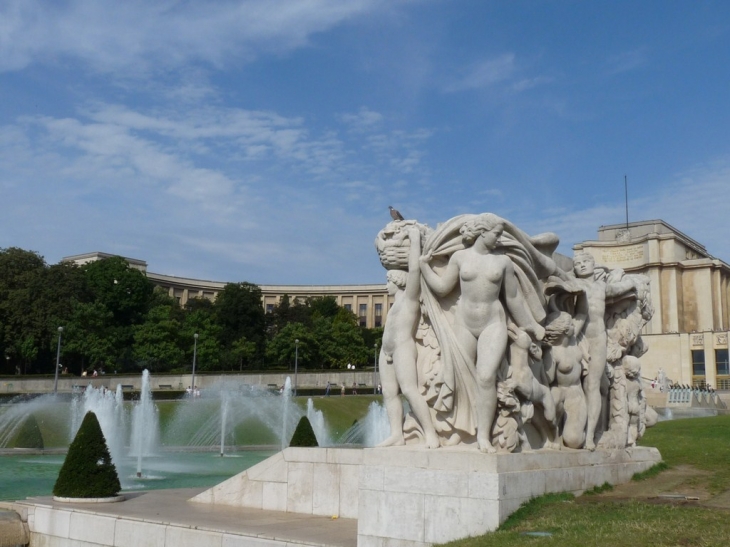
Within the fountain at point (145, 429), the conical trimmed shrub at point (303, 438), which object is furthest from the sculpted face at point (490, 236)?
the fountain at point (145, 429)

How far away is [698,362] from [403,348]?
58.1 metres

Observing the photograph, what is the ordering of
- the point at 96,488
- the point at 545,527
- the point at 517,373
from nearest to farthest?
the point at 545,527
the point at 517,373
the point at 96,488

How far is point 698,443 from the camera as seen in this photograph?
13.4 meters

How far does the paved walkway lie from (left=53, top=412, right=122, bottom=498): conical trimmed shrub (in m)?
0.24

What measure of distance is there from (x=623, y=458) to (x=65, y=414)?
28046mm

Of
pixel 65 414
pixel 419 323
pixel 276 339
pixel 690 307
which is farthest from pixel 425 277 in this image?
pixel 690 307

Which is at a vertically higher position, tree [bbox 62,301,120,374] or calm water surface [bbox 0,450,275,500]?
tree [bbox 62,301,120,374]

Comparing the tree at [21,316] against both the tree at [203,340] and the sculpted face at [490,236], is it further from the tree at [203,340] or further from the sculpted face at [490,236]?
the sculpted face at [490,236]

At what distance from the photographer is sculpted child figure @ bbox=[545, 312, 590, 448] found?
30.7 feet

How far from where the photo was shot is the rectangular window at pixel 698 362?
59.9 meters

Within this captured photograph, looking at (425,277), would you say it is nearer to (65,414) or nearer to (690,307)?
(65,414)

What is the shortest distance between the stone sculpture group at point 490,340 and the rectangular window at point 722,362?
54.2m

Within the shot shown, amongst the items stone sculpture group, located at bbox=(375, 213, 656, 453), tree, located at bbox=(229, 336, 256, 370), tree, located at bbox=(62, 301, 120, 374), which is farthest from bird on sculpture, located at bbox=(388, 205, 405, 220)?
tree, located at bbox=(229, 336, 256, 370)

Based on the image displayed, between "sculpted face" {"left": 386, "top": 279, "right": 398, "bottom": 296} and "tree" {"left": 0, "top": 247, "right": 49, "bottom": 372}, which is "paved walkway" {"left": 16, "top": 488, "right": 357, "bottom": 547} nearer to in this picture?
"sculpted face" {"left": 386, "top": 279, "right": 398, "bottom": 296}
